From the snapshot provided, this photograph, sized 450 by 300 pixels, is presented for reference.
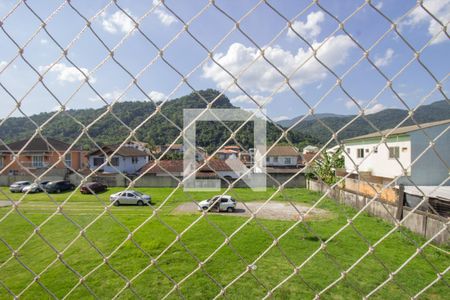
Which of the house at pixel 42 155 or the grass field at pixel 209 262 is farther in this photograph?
→ the grass field at pixel 209 262

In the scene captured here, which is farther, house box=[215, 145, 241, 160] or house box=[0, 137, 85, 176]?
house box=[215, 145, 241, 160]

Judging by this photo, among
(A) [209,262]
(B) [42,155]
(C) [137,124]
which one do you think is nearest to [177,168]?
(A) [209,262]

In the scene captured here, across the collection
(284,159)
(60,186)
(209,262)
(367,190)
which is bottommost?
(209,262)

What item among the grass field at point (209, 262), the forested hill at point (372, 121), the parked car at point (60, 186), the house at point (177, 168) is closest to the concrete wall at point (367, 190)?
the grass field at point (209, 262)

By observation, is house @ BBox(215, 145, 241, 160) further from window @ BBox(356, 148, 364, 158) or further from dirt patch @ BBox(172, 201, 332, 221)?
window @ BBox(356, 148, 364, 158)

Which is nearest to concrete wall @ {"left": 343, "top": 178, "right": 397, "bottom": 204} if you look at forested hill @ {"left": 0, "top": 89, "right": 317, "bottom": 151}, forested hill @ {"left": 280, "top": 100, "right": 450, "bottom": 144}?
forested hill @ {"left": 280, "top": 100, "right": 450, "bottom": 144}

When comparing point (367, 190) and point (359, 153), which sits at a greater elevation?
point (359, 153)

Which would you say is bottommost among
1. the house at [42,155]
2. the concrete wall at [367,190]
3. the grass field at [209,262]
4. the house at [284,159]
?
the grass field at [209,262]

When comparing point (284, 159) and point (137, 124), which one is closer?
point (137, 124)

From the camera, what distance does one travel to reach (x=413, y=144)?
9906mm

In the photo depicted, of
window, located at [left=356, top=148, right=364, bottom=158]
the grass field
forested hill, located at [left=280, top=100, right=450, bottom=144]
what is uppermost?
forested hill, located at [left=280, top=100, right=450, bottom=144]

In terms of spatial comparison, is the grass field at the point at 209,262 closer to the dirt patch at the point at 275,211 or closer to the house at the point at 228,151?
the house at the point at 228,151

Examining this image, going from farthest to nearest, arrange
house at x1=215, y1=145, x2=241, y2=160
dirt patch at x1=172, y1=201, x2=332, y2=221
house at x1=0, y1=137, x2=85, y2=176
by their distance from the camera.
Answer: dirt patch at x1=172, y1=201, x2=332, y2=221, house at x1=215, y1=145, x2=241, y2=160, house at x1=0, y1=137, x2=85, y2=176

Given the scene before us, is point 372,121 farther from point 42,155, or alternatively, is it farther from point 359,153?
point 359,153
